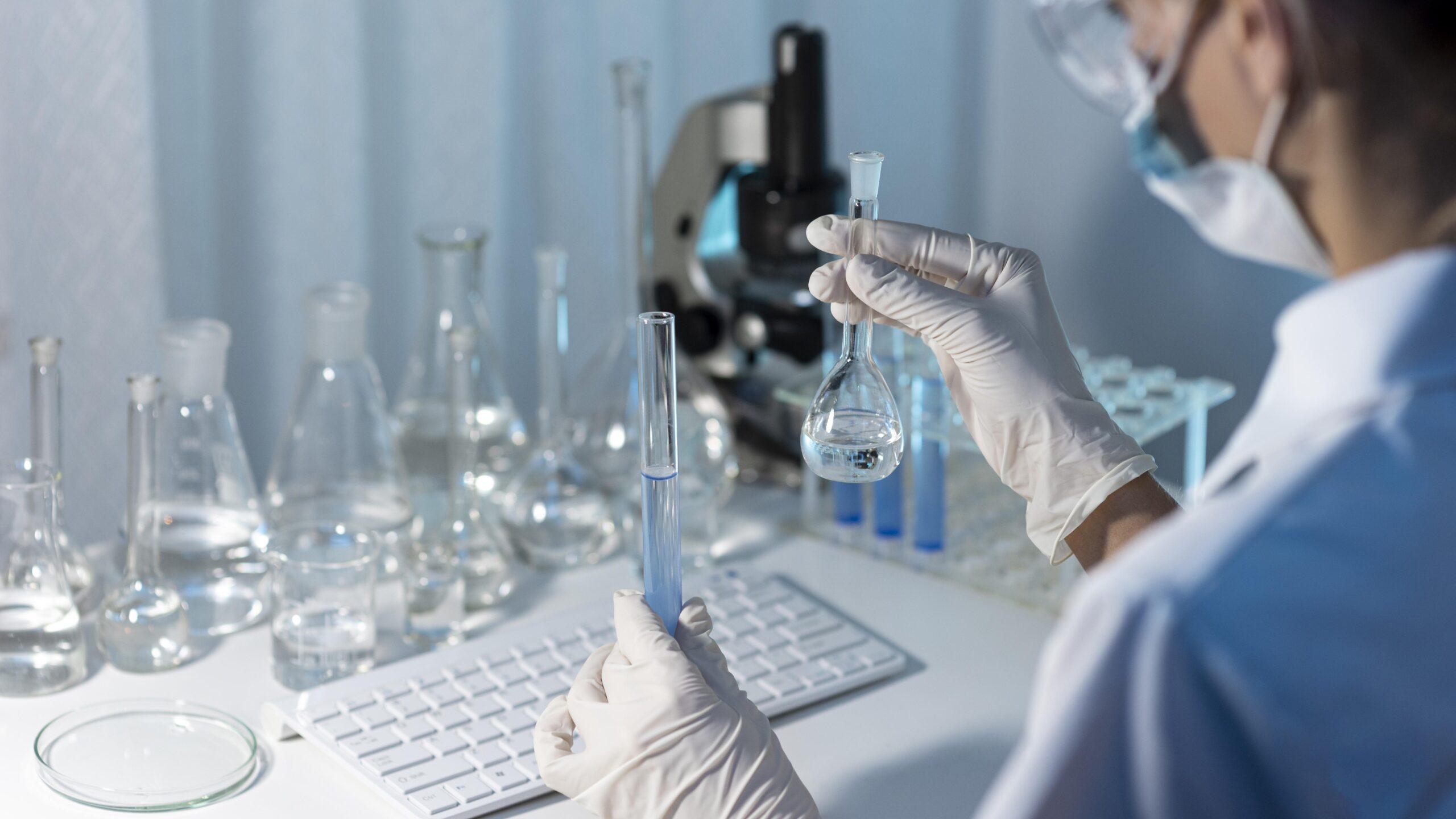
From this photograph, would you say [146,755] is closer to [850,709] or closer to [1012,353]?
[850,709]

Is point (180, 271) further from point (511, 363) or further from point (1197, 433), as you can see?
point (1197, 433)

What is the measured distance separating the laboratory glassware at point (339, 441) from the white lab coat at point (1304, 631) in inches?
33.3

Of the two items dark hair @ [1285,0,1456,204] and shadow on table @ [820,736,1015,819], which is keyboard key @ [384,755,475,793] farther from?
dark hair @ [1285,0,1456,204]

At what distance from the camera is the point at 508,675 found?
3.71 ft

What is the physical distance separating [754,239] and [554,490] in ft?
1.25

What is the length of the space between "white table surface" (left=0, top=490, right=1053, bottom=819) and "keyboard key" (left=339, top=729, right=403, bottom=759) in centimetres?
3

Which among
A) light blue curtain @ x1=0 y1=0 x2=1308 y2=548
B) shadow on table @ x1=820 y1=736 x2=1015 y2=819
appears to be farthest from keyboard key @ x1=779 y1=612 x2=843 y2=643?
light blue curtain @ x1=0 y1=0 x2=1308 y2=548

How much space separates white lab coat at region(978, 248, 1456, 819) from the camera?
0.60m

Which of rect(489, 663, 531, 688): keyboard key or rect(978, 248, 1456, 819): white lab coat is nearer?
rect(978, 248, 1456, 819): white lab coat

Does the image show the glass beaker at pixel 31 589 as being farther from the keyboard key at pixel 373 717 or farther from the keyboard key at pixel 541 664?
the keyboard key at pixel 541 664

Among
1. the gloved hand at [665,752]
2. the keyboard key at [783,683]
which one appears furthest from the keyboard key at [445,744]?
the keyboard key at [783,683]

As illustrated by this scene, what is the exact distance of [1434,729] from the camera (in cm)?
64

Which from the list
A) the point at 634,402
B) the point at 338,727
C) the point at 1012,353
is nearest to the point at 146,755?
the point at 338,727

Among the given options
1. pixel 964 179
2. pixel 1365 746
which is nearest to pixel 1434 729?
pixel 1365 746
